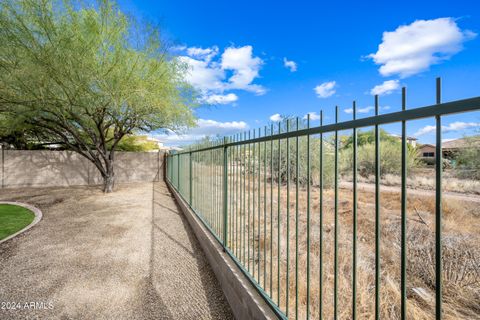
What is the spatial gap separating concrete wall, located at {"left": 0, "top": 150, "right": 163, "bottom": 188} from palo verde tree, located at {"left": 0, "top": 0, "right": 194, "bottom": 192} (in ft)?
10.1

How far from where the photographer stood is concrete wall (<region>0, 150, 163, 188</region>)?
11.0 metres

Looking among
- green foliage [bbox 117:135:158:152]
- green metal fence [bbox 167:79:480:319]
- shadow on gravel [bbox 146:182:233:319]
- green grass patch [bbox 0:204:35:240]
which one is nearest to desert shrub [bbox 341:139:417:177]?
green metal fence [bbox 167:79:480:319]

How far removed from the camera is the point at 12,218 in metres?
5.55

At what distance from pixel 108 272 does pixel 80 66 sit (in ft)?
20.0

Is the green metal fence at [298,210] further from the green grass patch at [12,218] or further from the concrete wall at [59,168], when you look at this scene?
the concrete wall at [59,168]

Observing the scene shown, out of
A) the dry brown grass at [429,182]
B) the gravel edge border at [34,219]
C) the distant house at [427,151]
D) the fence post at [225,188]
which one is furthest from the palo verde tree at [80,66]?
the distant house at [427,151]

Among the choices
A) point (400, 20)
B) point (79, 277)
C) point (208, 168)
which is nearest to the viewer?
point (79, 277)

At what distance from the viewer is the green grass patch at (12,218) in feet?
15.4

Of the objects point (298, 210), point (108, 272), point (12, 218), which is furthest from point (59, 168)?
point (298, 210)

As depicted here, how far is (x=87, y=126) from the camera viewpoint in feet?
29.5

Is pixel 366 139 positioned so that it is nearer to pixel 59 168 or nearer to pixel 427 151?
pixel 427 151

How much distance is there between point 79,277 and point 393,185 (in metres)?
3.72

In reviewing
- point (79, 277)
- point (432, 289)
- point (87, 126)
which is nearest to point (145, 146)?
point (87, 126)

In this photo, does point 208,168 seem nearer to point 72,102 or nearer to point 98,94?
point 98,94
